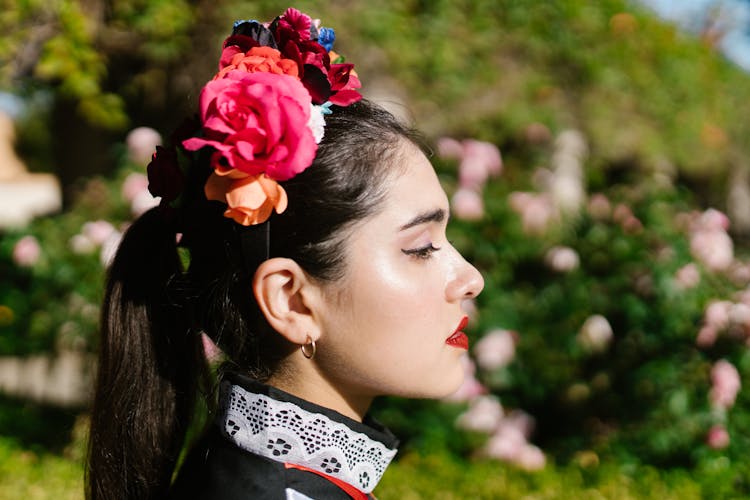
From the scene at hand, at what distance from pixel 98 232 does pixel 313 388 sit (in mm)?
2857

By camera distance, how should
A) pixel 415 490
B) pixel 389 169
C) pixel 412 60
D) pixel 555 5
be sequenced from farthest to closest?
pixel 555 5, pixel 412 60, pixel 415 490, pixel 389 169

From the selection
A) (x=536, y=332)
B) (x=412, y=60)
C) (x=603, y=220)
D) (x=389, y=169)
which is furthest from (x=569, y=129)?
(x=389, y=169)

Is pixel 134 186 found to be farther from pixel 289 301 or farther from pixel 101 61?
pixel 289 301

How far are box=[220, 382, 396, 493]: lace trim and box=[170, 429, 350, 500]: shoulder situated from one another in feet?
0.09

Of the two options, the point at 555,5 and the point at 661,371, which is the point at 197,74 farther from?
the point at 661,371

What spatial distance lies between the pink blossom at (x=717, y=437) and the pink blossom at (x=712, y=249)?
760 millimetres

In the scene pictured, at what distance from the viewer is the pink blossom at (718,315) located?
3738mm

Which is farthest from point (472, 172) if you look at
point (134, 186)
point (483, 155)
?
point (134, 186)

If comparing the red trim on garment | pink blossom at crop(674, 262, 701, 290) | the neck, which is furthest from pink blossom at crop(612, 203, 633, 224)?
the red trim on garment

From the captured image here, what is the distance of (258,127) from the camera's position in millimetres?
1516

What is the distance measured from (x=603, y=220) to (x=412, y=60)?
6.37 feet

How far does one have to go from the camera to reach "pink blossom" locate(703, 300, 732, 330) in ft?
12.3

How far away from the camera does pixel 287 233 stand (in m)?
1.62

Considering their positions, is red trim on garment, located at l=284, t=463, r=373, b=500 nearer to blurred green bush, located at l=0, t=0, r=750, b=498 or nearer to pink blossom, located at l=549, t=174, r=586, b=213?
blurred green bush, located at l=0, t=0, r=750, b=498
